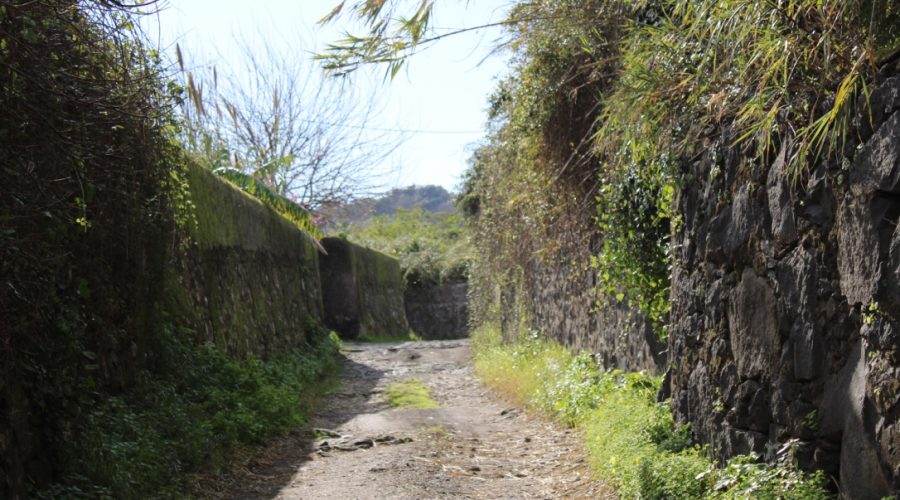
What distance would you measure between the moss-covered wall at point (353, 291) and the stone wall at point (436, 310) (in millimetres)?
4347

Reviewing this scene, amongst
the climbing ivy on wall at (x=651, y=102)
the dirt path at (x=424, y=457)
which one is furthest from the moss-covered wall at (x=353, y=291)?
the dirt path at (x=424, y=457)

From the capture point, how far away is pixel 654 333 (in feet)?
24.1

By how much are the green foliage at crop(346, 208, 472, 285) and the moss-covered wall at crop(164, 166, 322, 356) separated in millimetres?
11115

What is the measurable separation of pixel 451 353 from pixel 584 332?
8.21 meters

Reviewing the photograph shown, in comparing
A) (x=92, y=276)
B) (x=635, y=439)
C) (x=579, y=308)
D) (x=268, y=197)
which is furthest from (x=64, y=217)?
(x=268, y=197)

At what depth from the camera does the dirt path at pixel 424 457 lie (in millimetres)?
6355

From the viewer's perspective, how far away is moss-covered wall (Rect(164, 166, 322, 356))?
8773mm

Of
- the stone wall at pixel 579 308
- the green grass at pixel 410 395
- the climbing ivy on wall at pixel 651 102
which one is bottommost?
the green grass at pixel 410 395

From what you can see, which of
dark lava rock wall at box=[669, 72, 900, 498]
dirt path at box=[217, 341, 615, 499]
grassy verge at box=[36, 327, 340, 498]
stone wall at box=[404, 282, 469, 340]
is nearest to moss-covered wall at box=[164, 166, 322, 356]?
grassy verge at box=[36, 327, 340, 498]

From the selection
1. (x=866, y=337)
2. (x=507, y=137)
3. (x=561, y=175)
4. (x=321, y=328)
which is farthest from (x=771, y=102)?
(x=321, y=328)

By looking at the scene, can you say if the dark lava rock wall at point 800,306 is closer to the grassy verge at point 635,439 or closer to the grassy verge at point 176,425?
the grassy verge at point 635,439

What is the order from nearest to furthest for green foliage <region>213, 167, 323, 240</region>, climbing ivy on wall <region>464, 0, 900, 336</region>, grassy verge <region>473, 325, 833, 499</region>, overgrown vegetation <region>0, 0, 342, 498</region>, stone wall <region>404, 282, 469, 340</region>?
climbing ivy on wall <region>464, 0, 900, 336</region>
grassy verge <region>473, 325, 833, 499</region>
overgrown vegetation <region>0, 0, 342, 498</region>
green foliage <region>213, 167, 323, 240</region>
stone wall <region>404, 282, 469, 340</region>

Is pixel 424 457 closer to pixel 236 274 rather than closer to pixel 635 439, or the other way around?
pixel 635 439

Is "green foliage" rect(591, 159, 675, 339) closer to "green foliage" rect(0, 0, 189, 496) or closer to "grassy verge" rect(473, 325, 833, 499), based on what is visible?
"grassy verge" rect(473, 325, 833, 499)
